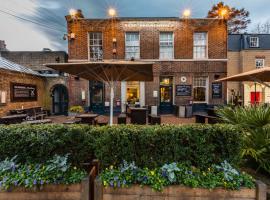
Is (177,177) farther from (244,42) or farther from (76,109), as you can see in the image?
(244,42)

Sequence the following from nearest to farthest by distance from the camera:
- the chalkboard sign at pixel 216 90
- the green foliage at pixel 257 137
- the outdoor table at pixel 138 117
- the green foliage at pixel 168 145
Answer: the green foliage at pixel 168 145, the green foliage at pixel 257 137, the outdoor table at pixel 138 117, the chalkboard sign at pixel 216 90

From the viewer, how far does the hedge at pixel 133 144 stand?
2662 mm

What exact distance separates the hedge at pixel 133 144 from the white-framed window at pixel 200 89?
34.0 feet

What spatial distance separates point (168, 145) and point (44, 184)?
2.03 meters

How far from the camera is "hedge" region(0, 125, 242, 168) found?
2.66 meters

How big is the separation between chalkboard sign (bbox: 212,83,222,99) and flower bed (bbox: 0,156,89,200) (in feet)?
39.8

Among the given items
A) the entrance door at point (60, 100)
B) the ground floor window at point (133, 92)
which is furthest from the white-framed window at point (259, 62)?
the entrance door at point (60, 100)

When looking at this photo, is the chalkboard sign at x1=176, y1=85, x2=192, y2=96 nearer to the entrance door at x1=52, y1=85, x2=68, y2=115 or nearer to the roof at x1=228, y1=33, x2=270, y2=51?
the roof at x1=228, y1=33, x2=270, y2=51

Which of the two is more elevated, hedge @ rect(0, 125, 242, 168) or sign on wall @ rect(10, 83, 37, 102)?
sign on wall @ rect(10, 83, 37, 102)

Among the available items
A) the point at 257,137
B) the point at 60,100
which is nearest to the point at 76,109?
the point at 60,100

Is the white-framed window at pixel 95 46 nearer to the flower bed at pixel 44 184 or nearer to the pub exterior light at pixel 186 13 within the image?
the pub exterior light at pixel 186 13

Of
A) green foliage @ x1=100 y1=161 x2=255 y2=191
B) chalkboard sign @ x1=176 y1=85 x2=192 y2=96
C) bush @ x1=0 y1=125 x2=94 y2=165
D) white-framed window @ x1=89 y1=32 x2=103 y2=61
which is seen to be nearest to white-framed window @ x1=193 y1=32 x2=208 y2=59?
chalkboard sign @ x1=176 y1=85 x2=192 y2=96

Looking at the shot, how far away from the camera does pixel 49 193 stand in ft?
8.21

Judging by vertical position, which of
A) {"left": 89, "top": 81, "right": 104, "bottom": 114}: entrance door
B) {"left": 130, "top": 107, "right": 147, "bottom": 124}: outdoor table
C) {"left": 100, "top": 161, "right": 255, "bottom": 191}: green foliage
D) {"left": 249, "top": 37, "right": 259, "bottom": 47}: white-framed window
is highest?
{"left": 249, "top": 37, "right": 259, "bottom": 47}: white-framed window
